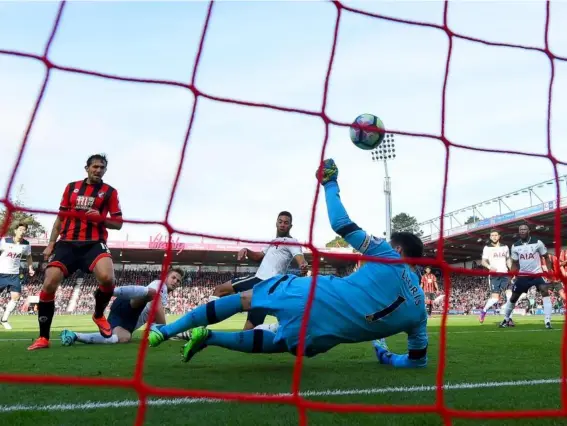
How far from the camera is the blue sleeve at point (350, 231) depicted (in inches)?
121

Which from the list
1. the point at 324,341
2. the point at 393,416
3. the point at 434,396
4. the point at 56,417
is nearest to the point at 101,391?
the point at 56,417

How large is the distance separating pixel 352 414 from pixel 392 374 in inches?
44.7

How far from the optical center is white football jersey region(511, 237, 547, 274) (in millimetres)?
8633

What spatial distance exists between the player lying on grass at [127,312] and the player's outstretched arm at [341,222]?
245 centimetres

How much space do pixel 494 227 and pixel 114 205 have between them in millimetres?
20294

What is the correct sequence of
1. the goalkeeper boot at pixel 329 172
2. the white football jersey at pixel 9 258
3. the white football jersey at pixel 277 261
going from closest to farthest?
the goalkeeper boot at pixel 329 172 → the white football jersey at pixel 277 261 → the white football jersey at pixel 9 258

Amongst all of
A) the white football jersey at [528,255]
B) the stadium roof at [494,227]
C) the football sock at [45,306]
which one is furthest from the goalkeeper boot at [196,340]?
the stadium roof at [494,227]

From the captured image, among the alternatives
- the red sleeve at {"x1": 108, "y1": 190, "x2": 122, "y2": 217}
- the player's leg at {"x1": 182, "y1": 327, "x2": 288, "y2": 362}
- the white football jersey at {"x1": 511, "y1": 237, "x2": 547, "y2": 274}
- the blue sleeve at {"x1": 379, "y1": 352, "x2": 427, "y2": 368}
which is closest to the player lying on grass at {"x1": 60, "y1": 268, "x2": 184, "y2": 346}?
the red sleeve at {"x1": 108, "y1": 190, "x2": 122, "y2": 217}

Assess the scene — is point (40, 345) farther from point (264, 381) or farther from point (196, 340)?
point (264, 381)

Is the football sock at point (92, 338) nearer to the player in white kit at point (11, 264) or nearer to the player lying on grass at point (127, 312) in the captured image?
the player lying on grass at point (127, 312)

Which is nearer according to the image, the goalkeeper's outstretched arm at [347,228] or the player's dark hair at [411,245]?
the goalkeeper's outstretched arm at [347,228]

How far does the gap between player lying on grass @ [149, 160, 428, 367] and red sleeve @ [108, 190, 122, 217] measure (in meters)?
1.78

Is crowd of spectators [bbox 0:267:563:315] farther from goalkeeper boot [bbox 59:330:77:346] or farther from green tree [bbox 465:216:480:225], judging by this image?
goalkeeper boot [bbox 59:330:77:346]

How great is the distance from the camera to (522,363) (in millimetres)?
4012
